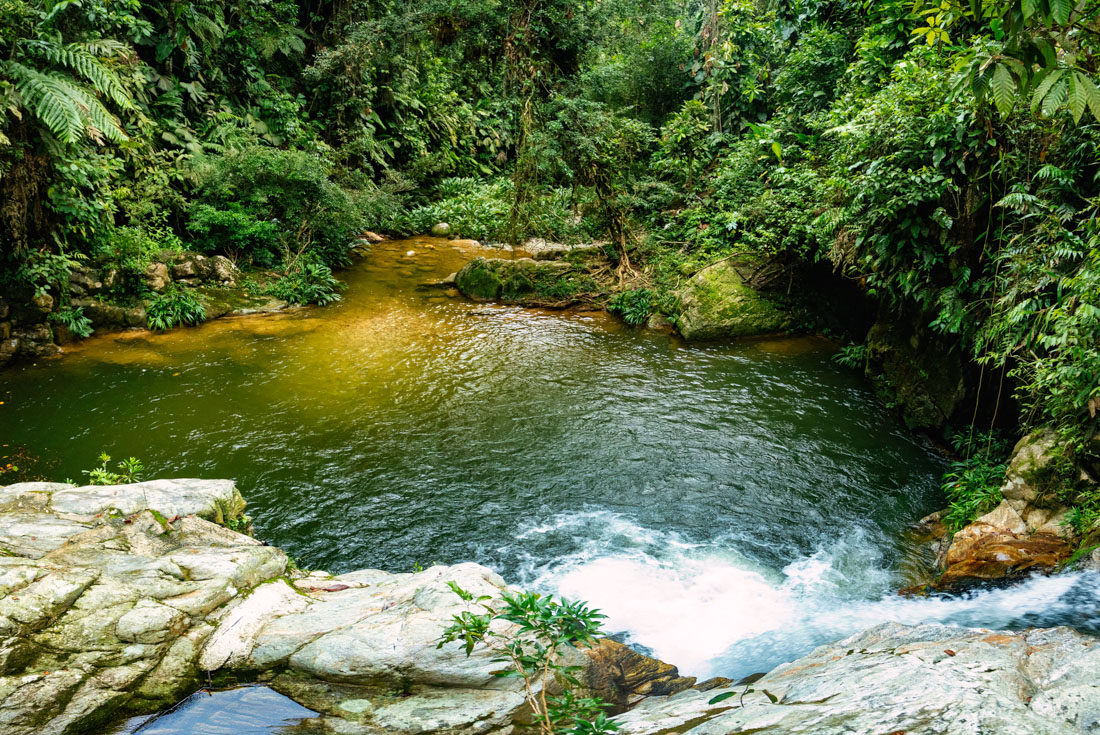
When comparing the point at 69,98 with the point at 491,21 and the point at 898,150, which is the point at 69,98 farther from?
the point at 898,150

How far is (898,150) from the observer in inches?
276

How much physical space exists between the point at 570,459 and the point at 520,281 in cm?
682

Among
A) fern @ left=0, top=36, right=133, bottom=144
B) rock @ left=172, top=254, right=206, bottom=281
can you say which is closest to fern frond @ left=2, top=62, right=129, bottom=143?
fern @ left=0, top=36, right=133, bottom=144

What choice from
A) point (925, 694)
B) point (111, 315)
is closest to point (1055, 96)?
point (925, 694)

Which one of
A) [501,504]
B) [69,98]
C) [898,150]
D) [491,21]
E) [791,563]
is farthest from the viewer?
[491,21]

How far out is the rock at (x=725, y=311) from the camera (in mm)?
11070

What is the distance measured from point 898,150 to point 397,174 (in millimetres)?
14356

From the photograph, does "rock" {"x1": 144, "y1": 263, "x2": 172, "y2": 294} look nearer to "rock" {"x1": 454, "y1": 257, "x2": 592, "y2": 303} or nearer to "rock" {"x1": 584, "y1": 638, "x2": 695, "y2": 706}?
"rock" {"x1": 454, "y1": 257, "x2": 592, "y2": 303}

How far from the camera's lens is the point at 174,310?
10.9 meters

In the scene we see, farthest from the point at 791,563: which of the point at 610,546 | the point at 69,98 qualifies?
the point at 69,98

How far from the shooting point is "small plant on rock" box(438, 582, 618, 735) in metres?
2.57

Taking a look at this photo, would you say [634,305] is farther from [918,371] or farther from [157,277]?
[157,277]

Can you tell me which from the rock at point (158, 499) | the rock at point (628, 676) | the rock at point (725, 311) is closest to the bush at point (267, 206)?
the rock at point (725, 311)

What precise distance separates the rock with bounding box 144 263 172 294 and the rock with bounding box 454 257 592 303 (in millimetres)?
5528
